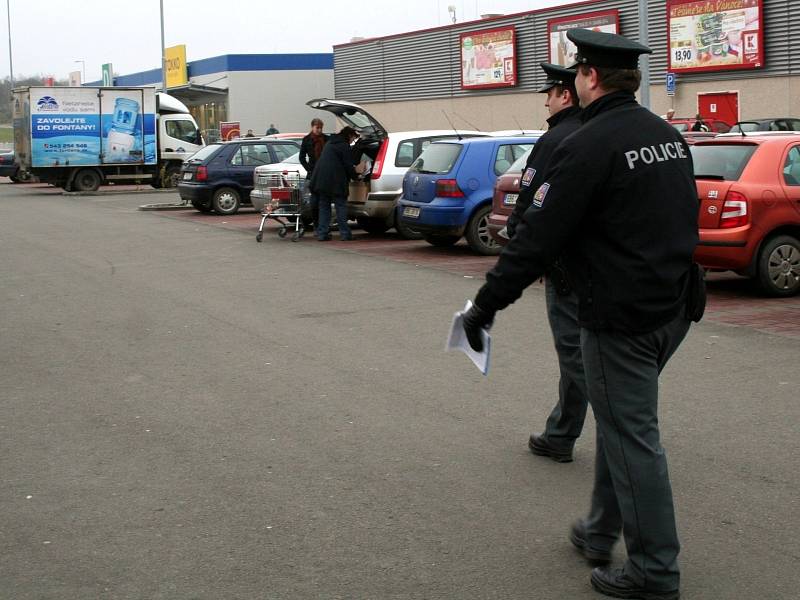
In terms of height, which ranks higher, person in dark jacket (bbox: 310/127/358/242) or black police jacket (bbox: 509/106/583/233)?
person in dark jacket (bbox: 310/127/358/242)

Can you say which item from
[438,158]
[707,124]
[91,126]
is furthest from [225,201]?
[91,126]

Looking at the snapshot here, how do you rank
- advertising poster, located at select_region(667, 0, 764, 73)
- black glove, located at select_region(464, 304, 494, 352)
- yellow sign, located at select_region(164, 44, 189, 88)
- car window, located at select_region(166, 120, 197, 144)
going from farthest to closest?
yellow sign, located at select_region(164, 44, 189, 88) → car window, located at select_region(166, 120, 197, 144) → advertising poster, located at select_region(667, 0, 764, 73) → black glove, located at select_region(464, 304, 494, 352)

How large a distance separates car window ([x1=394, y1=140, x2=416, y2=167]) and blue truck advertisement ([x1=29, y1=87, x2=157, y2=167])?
18842 mm

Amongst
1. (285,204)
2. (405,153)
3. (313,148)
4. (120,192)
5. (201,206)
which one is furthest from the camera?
(120,192)

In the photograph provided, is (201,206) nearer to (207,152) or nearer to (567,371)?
Answer: (207,152)

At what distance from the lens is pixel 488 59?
1606 inches

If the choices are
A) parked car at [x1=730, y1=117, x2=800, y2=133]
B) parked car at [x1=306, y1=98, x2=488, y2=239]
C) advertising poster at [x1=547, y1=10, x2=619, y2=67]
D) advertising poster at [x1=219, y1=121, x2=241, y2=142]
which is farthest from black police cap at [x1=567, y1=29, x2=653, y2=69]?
advertising poster at [x1=219, y1=121, x2=241, y2=142]

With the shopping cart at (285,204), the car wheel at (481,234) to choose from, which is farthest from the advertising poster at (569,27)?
the car wheel at (481,234)

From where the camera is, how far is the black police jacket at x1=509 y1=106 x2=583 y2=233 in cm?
534

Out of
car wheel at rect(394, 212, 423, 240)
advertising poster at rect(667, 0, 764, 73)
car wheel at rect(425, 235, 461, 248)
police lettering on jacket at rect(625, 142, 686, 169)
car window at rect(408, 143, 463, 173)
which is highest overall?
advertising poster at rect(667, 0, 764, 73)

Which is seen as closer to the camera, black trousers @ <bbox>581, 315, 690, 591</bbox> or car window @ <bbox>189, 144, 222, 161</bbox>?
black trousers @ <bbox>581, 315, 690, 591</bbox>

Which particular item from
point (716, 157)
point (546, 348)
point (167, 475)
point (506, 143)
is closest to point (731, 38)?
point (506, 143)

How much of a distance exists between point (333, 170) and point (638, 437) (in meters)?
13.9

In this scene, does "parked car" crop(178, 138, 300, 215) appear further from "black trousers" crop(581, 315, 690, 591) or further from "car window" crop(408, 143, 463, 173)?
"black trousers" crop(581, 315, 690, 591)
